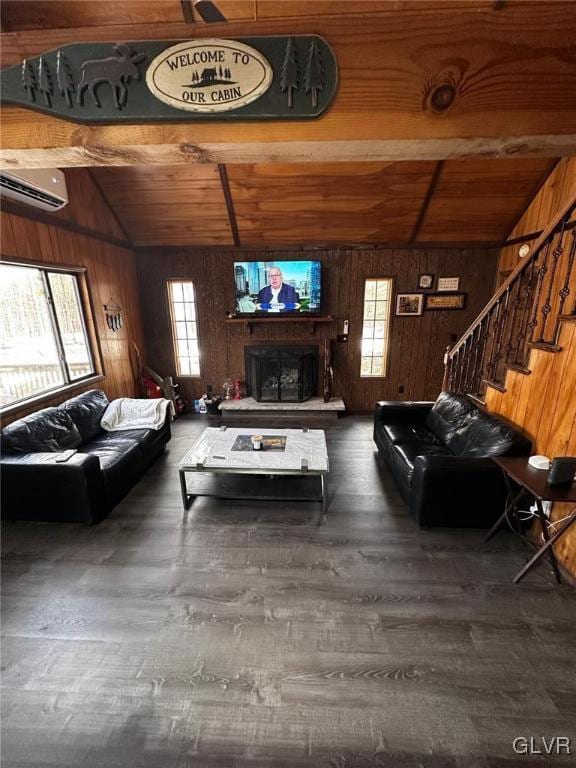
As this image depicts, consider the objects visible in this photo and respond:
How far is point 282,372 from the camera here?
202 inches

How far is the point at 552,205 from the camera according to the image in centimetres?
364

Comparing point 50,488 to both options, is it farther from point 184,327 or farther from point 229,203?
point 229,203

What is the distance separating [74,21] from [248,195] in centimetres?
225

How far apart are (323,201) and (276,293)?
1379mm

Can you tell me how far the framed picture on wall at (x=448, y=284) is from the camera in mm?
4781

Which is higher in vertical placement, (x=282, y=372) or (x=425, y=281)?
(x=425, y=281)

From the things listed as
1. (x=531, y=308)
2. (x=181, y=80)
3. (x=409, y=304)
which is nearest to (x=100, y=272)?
(x=181, y=80)

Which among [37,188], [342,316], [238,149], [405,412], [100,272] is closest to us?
[238,149]

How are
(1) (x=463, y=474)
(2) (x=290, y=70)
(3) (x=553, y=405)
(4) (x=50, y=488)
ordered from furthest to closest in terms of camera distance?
1. (4) (x=50, y=488)
2. (1) (x=463, y=474)
3. (3) (x=553, y=405)
4. (2) (x=290, y=70)

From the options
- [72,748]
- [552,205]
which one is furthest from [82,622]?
[552,205]

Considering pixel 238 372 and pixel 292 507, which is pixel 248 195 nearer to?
pixel 238 372

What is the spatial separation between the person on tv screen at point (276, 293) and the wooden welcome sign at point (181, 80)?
3844mm

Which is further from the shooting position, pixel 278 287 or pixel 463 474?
pixel 278 287

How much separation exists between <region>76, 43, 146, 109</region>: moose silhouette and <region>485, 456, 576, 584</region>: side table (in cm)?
251
